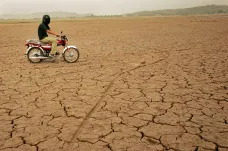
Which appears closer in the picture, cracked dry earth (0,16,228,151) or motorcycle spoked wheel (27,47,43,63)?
cracked dry earth (0,16,228,151)

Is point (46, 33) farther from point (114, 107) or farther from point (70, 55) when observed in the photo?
point (114, 107)

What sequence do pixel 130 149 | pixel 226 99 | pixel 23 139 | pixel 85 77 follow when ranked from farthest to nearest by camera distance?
pixel 85 77
pixel 226 99
pixel 23 139
pixel 130 149

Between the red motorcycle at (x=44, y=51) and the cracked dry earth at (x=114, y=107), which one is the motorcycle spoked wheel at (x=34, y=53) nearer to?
the red motorcycle at (x=44, y=51)

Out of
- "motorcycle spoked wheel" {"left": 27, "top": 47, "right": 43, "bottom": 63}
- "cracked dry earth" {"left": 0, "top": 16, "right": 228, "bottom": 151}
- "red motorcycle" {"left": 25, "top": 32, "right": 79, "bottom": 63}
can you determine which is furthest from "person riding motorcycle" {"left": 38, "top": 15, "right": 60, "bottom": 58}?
"cracked dry earth" {"left": 0, "top": 16, "right": 228, "bottom": 151}

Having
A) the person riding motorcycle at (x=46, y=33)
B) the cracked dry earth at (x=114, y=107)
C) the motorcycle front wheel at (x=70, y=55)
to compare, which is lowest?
the cracked dry earth at (x=114, y=107)

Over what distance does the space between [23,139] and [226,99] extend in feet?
12.1

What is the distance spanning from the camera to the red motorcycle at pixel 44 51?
7199 mm

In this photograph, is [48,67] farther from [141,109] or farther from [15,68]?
[141,109]

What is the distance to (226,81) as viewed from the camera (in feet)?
18.3

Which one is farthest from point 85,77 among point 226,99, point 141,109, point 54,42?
point 226,99

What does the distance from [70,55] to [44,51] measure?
83cm

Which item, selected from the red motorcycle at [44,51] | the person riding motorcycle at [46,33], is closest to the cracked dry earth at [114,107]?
the red motorcycle at [44,51]

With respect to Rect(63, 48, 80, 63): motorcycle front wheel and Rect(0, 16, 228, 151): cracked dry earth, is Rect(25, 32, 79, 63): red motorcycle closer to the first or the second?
Rect(63, 48, 80, 63): motorcycle front wheel

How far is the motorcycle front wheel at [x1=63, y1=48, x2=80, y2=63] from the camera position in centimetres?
757
